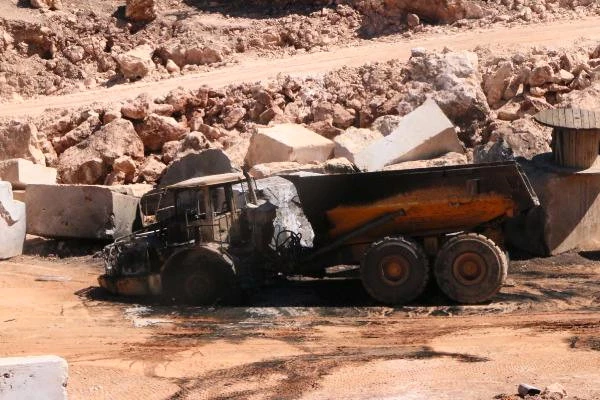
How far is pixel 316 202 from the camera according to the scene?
550 inches

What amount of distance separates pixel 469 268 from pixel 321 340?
7.58 feet

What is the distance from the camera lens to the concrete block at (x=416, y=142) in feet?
59.7

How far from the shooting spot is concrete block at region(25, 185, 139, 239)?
17484mm

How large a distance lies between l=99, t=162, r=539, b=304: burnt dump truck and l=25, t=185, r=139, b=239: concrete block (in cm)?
283

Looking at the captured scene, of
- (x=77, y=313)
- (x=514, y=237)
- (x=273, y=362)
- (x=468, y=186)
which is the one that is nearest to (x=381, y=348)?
(x=273, y=362)

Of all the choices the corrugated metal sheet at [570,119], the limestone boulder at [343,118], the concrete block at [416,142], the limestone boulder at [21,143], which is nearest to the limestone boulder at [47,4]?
the limestone boulder at [21,143]

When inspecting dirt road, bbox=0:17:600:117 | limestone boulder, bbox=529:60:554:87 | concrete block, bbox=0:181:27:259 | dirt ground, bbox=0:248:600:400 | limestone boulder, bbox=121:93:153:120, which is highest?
dirt road, bbox=0:17:600:117

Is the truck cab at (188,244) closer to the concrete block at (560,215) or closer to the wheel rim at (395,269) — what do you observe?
the wheel rim at (395,269)

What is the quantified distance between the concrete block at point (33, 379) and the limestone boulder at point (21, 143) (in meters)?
13.4

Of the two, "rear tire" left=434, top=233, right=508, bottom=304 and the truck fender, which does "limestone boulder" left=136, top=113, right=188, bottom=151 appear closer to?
the truck fender

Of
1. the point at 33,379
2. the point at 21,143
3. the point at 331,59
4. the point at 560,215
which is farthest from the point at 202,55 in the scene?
the point at 33,379

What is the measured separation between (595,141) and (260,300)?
5.61 metres

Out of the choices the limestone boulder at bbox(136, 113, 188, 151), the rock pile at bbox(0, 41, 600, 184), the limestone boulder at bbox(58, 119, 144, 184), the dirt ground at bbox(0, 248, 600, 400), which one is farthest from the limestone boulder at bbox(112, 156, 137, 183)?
the dirt ground at bbox(0, 248, 600, 400)

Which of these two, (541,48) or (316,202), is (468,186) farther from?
(541,48)
